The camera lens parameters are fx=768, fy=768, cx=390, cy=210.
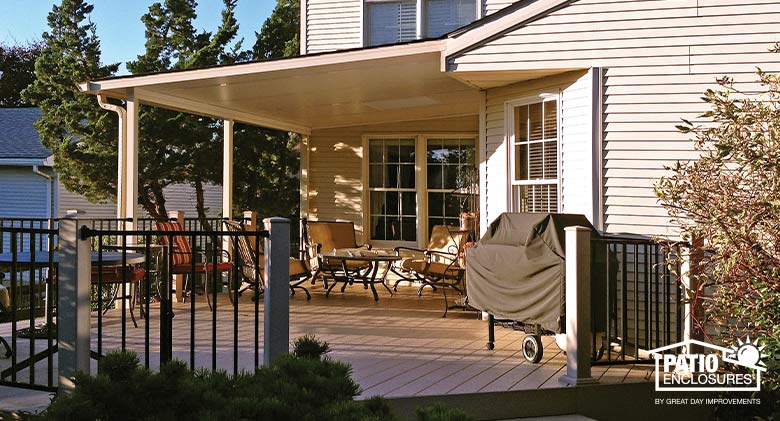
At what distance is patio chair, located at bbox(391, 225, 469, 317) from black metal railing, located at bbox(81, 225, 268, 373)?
2154 mm

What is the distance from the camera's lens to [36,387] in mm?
4516

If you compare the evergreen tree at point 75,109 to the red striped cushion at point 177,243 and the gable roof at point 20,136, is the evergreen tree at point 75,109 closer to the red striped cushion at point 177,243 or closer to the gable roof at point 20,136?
the gable roof at point 20,136

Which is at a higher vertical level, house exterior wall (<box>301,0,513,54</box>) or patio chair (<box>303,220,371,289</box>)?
house exterior wall (<box>301,0,513,54</box>)

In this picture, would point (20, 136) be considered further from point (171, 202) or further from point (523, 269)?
point (523, 269)

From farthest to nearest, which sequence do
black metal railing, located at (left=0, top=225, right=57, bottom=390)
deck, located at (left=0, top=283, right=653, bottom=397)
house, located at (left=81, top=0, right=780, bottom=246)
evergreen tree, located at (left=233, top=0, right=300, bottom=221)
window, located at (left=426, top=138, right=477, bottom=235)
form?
1. evergreen tree, located at (left=233, top=0, right=300, bottom=221)
2. window, located at (left=426, top=138, right=477, bottom=235)
3. house, located at (left=81, top=0, right=780, bottom=246)
4. deck, located at (left=0, top=283, right=653, bottom=397)
5. black metal railing, located at (left=0, top=225, right=57, bottom=390)

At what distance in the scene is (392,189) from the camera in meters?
11.8

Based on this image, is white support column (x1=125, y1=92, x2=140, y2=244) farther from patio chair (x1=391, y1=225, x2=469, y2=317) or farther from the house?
patio chair (x1=391, y1=225, x2=469, y2=317)

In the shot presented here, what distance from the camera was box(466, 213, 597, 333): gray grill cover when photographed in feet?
17.7

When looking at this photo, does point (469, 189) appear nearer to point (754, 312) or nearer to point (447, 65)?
point (447, 65)

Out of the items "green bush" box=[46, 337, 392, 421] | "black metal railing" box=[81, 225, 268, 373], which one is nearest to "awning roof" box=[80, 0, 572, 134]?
"black metal railing" box=[81, 225, 268, 373]

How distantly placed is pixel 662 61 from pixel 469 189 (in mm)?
5015

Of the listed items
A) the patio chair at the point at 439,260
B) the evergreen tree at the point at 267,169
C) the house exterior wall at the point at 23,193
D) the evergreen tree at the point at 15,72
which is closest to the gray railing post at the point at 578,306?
the patio chair at the point at 439,260

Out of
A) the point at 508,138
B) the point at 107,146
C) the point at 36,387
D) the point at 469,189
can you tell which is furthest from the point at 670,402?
the point at 107,146

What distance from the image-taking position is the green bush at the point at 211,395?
2461mm
